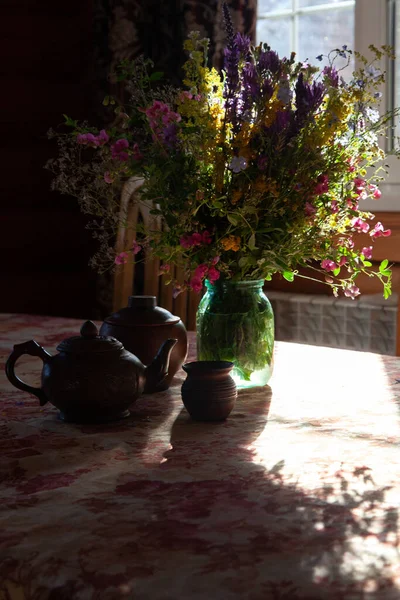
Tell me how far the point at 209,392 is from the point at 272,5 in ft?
7.97

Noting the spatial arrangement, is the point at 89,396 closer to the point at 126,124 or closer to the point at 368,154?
the point at 126,124

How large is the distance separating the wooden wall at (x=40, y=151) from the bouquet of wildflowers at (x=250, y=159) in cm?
212

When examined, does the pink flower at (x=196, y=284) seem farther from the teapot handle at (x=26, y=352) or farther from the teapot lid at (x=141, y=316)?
the teapot handle at (x=26, y=352)

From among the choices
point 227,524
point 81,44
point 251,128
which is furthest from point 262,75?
point 81,44

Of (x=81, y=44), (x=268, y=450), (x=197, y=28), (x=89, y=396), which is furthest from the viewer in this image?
(x=81, y=44)

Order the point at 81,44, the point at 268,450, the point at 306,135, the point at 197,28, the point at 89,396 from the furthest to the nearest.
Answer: the point at 81,44, the point at 197,28, the point at 306,135, the point at 89,396, the point at 268,450

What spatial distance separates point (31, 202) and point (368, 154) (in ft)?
7.98

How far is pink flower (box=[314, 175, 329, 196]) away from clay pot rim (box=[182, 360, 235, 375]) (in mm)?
306

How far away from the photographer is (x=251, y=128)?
50.3 inches

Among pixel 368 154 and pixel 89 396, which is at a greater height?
pixel 368 154

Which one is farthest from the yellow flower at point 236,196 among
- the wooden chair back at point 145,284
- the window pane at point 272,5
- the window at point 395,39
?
the window pane at point 272,5

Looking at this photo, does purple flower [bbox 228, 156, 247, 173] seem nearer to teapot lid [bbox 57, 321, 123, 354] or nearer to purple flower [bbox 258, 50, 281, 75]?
purple flower [bbox 258, 50, 281, 75]

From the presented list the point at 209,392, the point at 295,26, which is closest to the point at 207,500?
the point at 209,392

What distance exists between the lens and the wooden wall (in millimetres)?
3439
